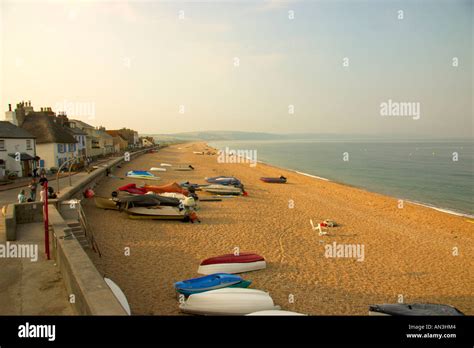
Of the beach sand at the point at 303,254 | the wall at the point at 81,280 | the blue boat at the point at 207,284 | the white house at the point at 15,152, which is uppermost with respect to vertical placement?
the white house at the point at 15,152

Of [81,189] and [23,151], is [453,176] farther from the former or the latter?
[23,151]

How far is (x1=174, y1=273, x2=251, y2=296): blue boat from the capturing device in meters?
9.23

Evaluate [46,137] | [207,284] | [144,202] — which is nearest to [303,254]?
[207,284]

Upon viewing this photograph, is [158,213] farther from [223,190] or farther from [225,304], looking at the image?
[225,304]

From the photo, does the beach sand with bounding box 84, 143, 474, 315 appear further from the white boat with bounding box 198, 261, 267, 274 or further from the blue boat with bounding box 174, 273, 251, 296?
the blue boat with bounding box 174, 273, 251, 296

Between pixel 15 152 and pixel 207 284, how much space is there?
2505 cm

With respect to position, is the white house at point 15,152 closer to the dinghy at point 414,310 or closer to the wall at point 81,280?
the wall at point 81,280

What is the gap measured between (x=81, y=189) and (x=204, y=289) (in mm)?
14252

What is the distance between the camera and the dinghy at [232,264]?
1106 cm

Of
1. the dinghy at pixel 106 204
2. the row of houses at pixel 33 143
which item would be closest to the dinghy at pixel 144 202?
the dinghy at pixel 106 204

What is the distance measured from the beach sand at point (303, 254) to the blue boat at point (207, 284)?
0.39m

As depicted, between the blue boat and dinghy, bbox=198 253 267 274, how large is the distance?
113 centimetres

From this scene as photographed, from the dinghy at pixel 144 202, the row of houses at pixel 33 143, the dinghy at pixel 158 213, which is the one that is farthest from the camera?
the row of houses at pixel 33 143

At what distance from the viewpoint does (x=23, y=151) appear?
2809cm
